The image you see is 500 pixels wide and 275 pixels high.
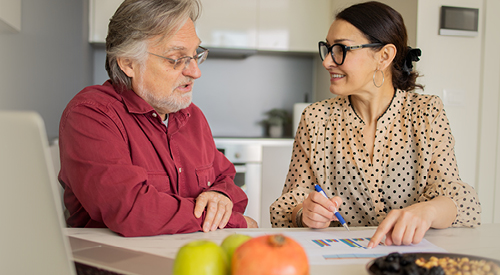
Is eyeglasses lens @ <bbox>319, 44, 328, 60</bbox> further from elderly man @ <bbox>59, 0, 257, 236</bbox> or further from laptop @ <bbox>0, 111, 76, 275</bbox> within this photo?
laptop @ <bbox>0, 111, 76, 275</bbox>

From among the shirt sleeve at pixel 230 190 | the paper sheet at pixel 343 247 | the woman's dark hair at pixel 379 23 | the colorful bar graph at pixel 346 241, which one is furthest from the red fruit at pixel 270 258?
the woman's dark hair at pixel 379 23

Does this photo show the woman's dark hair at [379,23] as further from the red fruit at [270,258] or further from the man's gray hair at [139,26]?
the red fruit at [270,258]

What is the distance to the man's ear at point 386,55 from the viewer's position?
150 cm

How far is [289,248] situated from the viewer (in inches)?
19.9

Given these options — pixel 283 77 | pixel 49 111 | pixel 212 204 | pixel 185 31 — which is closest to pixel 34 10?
pixel 49 111

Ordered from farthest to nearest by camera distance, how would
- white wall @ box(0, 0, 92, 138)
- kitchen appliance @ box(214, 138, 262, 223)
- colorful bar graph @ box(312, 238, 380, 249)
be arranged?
kitchen appliance @ box(214, 138, 262, 223)
white wall @ box(0, 0, 92, 138)
colorful bar graph @ box(312, 238, 380, 249)

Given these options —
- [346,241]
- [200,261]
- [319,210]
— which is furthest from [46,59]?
[200,261]

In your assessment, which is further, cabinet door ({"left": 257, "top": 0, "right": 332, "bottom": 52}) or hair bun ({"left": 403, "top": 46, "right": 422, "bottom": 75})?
cabinet door ({"left": 257, "top": 0, "right": 332, "bottom": 52})

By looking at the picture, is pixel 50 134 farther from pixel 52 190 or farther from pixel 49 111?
pixel 52 190

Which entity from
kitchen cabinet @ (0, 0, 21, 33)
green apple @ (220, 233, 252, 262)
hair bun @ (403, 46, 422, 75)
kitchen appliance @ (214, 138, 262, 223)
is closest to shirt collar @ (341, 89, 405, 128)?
hair bun @ (403, 46, 422, 75)

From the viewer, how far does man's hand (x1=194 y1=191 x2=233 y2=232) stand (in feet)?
3.62

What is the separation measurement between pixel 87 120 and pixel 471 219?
1.15m

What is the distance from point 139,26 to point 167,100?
0.26 metres

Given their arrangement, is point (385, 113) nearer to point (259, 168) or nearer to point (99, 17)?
point (259, 168)
